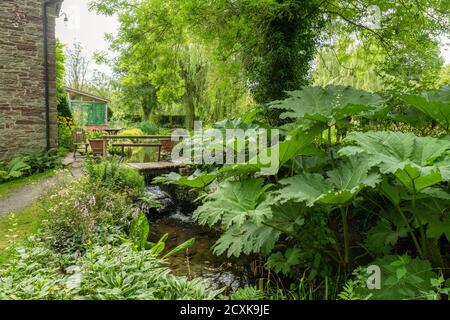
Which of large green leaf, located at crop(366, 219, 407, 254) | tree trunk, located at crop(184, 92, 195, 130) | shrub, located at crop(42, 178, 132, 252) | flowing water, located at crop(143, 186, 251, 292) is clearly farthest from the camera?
tree trunk, located at crop(184, 92, 195, 130)

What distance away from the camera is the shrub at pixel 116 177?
18.9 ft

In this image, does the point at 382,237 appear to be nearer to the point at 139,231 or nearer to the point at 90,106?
the point at 139,231

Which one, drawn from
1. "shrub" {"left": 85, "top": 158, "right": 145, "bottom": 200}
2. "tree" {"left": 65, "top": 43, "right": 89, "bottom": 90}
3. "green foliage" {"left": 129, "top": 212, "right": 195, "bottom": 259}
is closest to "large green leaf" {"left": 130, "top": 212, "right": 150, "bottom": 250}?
"green foliage" {"left": 129, "top": 212, "right": 195, "bottom": 259}

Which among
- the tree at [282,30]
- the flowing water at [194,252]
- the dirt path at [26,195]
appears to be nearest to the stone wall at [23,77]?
the dirt path at [26,195]

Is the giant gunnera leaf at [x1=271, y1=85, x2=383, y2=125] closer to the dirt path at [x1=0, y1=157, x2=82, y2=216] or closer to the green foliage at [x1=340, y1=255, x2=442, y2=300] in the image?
the green foliage at [x1=340, y1=255, x2=442, y2=300]

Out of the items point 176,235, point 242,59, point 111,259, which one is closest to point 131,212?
point 176,235

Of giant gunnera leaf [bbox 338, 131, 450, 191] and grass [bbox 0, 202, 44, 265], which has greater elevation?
giant gunnera leaf [bbox 338, 131, 450, 191]

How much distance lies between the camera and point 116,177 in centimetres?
602

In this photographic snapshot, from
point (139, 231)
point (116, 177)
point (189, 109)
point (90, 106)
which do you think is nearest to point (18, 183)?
point (116, 177)

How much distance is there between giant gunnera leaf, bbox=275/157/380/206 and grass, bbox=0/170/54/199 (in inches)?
240

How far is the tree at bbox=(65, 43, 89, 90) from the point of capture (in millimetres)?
27000

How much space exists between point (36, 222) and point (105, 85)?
29082 mm

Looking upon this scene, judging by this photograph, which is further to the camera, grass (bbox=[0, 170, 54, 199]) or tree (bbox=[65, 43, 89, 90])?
tree (bbox=[65, 43, 89, 90])

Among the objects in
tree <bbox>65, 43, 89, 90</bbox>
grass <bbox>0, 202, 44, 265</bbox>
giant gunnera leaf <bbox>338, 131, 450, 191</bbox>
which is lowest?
grass <bbox>0, 202, 44, 265</bbox>
